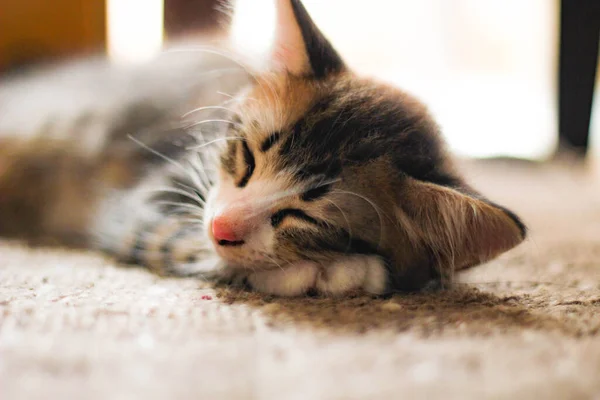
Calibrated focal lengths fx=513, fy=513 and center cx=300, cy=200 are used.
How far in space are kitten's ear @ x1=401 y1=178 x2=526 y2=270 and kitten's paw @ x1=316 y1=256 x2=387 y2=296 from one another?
10 centimetres

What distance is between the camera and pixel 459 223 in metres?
0.81

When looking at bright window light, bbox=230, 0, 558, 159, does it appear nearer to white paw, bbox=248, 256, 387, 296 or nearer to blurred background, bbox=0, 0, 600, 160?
blurred background, bbox=0, 0, 600, 160

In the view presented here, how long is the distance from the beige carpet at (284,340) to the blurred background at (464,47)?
67.4 inches

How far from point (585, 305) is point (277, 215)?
49 centimetres

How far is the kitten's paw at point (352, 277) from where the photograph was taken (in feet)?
2.71

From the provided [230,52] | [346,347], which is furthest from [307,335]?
[230,52]

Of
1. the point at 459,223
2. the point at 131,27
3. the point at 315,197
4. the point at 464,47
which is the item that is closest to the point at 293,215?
the point at 315,197

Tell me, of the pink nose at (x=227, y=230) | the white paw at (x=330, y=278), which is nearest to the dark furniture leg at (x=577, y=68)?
the white paw at (x=330, y=278)

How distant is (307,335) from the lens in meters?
0.63

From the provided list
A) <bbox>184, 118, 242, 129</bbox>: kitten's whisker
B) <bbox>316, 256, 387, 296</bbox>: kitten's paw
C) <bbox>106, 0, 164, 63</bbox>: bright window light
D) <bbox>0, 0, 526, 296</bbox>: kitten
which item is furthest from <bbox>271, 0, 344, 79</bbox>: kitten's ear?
<bbox>106, 0, 164, 63</bbox>: bright window light

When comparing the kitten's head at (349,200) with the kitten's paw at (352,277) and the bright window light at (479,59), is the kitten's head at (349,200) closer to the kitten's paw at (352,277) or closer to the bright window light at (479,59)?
the kitten's paw at (352,277)

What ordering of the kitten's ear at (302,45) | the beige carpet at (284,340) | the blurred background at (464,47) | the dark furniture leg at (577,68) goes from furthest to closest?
1. the dark furniture leg at (577,68)
2. the blurred background at (464,47)
3. the kitten's ear at (302,45)
4. the beige carpet at (284,340)

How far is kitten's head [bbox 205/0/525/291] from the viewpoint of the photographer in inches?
32.0

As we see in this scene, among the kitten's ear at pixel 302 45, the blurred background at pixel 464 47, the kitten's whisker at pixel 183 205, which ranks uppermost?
the blurred background at pixel 464 47
